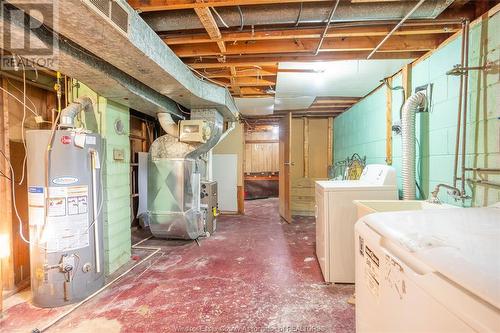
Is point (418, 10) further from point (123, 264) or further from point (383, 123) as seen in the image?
point (123, 264)

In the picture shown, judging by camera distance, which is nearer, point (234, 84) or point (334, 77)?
point (334, 77)

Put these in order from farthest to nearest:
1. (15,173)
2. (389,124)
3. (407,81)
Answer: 1. (389,124)
2. (407,81)
3. (15,173)

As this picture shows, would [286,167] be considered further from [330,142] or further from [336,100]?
[330,142]

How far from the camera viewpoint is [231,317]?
1886 millimetres

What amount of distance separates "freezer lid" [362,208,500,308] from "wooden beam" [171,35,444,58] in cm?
166

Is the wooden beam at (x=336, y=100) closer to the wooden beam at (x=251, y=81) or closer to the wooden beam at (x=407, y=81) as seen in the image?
the wooden beam at (x=251, y=81)

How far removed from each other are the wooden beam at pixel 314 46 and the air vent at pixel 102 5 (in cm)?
108

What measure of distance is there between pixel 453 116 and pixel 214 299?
2.49m

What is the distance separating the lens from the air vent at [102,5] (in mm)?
1232

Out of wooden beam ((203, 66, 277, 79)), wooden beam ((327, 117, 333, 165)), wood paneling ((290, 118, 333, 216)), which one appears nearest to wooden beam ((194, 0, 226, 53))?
wooden beam ((203, 66, 277, 79))

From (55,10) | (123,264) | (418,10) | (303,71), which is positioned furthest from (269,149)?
(55,10)
